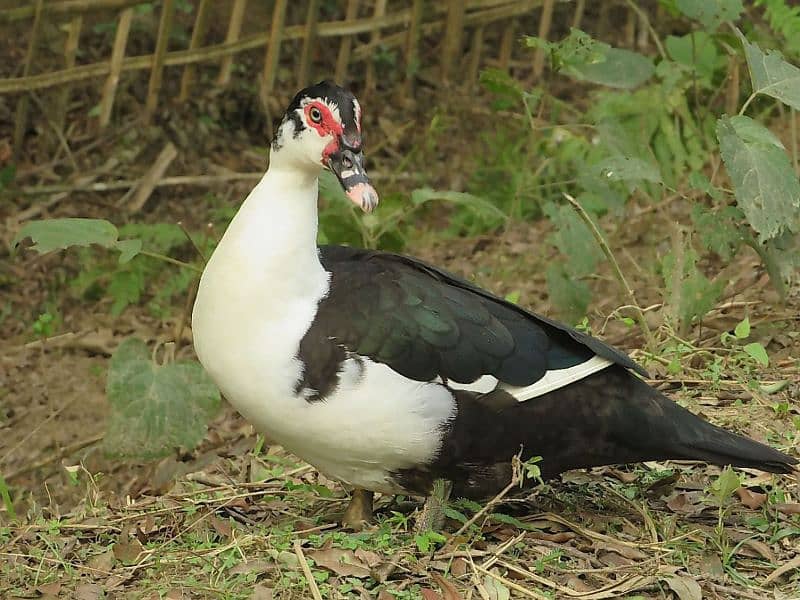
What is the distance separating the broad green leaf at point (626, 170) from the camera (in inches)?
159

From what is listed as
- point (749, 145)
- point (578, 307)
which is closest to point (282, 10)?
point (578, 307)

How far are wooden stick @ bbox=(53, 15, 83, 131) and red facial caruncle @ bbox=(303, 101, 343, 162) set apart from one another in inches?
133

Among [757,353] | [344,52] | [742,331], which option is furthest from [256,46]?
[757,353]

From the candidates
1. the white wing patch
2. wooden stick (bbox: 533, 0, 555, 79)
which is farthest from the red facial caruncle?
wooden stick (bbox: 533, 0, 555, 79)

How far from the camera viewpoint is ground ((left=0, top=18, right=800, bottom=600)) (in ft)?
9.77

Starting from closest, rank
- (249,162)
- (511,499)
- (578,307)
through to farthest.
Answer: (511,499) → (578,307) → (249,162)

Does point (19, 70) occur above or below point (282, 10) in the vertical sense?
below

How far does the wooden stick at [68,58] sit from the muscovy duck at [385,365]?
3.31 m

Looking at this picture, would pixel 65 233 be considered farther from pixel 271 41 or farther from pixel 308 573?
pixel 271 41

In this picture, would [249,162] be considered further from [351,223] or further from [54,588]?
[54,588]

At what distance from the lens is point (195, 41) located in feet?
Result: 20.8

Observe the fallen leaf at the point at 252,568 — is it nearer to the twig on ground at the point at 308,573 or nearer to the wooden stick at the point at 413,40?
the twig on ground at the point at 308,573

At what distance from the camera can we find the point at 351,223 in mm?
4887

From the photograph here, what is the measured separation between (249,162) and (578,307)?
2.89 meters
